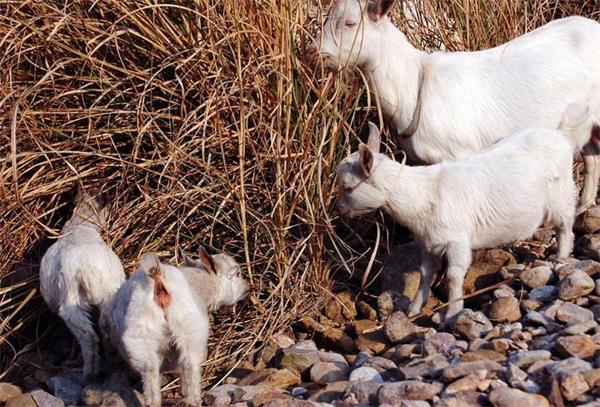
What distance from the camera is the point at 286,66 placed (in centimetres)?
642

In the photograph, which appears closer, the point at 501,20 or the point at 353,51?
the point at 353,51

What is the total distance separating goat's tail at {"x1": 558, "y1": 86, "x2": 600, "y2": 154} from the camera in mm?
6562

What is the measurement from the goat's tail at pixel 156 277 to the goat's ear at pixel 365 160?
1.34 metres

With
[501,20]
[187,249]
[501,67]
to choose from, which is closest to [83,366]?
[187,249]

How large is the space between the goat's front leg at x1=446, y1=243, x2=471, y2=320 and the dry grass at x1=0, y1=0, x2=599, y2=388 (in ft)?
1.53

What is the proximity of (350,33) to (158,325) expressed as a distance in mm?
Result: 2291

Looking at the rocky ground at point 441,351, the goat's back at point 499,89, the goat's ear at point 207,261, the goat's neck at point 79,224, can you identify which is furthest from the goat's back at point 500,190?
the goat's neck at point 79,224

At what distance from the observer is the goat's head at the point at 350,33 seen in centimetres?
651

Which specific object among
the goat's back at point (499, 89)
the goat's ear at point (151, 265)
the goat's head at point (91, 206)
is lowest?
the goat's head at point (91, 206)

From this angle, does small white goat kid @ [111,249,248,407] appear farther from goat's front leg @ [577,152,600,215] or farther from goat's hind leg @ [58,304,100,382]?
goat's front leg @ [577,152,600,215]

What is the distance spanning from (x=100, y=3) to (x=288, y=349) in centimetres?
224

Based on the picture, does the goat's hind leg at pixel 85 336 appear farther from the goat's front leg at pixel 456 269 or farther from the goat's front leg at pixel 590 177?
the goat's front leg at pixel 590 177

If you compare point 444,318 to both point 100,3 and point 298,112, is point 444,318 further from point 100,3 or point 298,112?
point 100,3

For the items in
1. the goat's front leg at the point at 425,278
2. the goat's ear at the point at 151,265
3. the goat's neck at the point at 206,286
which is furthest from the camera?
the goat's front leg at the point at 425,278
